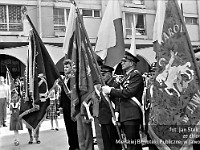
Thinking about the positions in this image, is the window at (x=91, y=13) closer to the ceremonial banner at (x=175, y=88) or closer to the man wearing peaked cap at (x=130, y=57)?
the man wearing peaked cap at (x=130, y=57)

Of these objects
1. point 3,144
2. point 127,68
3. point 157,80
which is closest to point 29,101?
point 3,144

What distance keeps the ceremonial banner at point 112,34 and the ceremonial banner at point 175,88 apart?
1.29 m

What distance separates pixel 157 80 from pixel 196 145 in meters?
0.98

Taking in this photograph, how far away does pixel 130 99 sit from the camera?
4336 millimetres

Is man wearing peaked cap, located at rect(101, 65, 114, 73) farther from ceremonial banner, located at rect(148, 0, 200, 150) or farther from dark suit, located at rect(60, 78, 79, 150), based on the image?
ceremonial banner, located at rect(148, 0, 200, 150)

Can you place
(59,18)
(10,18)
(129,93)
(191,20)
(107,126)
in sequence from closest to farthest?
(129,93)
(107,126)
(10,18)
(59,18)
(191,20)

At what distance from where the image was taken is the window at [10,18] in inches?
734

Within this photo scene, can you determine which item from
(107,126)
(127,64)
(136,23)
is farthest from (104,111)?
(136,23)

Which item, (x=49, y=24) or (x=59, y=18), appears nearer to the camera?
(x=49, y=24)

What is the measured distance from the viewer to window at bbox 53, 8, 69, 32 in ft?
66.2

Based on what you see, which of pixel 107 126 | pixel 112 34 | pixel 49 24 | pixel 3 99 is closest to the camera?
pixel 112 34

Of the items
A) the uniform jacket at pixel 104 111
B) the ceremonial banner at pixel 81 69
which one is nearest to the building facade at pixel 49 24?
the ceremonial banner at pixel 81 69

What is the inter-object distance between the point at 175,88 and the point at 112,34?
69.1 inches

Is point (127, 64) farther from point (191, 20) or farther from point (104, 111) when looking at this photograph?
point (191, 20)
